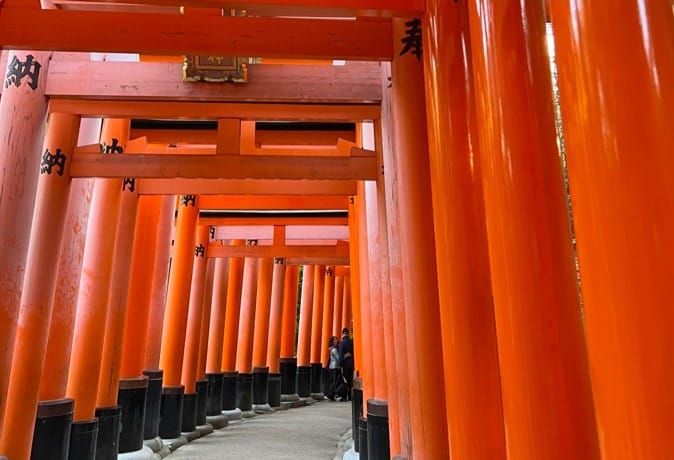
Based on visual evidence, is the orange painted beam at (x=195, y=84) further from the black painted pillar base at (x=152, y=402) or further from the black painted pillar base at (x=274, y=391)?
the black painted pillar base at (x=274, y=391)

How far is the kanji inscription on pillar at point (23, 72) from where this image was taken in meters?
4.35

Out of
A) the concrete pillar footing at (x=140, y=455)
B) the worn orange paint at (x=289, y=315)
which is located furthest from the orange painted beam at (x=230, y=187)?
the worn orange paint at (x=289, y=315)

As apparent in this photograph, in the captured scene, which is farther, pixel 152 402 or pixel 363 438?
pixel 152 402

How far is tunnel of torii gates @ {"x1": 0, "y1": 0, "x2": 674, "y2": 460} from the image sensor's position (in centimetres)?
117

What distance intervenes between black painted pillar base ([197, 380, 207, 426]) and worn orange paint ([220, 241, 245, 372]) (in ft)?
5.36

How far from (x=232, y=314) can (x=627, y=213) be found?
10.3 m

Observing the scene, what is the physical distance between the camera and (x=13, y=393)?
13.9 ft

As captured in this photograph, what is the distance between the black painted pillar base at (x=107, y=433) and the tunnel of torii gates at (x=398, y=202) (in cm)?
2

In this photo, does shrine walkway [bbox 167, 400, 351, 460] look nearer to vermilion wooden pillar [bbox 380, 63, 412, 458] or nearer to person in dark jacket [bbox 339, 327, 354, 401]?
person in dark jacket [bbox 339, 327, 354, 401]

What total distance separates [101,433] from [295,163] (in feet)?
11.8

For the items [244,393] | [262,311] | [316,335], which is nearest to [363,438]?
[244,393]

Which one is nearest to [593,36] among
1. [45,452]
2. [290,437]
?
[45,452]

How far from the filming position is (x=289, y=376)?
14531 mm

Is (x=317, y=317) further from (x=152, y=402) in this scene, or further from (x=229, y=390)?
(x=152, y=402)
